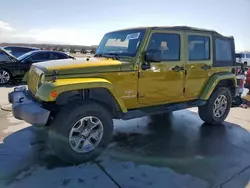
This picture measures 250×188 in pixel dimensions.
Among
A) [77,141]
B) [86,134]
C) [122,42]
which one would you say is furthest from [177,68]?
[77,141]

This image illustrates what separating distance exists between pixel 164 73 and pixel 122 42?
897 millimetres

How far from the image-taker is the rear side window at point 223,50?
16.6 ft

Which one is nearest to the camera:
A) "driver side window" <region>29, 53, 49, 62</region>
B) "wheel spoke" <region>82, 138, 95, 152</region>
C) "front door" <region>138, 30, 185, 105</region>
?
"wheel spoke" <region>82, 138, 95, 152</region>

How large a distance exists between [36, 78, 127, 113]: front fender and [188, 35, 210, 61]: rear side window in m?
1.92

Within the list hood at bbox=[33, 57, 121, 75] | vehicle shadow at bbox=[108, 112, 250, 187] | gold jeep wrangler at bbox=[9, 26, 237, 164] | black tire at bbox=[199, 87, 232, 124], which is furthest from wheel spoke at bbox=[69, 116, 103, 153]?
black tire at bbox=[199, 87, 232, 124]

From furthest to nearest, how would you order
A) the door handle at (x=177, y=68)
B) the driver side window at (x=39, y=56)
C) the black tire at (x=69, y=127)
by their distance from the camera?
the driver side window at (x=39, y=56)
the door handle at (x=177, y=68)
the black tire at (x=69, y=127)

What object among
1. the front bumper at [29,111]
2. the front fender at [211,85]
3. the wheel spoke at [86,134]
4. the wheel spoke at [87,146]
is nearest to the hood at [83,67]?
the front bumper at [29,111]

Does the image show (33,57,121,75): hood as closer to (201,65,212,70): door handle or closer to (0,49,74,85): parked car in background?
(201,65,212,70): door handle

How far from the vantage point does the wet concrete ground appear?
294 centimetres

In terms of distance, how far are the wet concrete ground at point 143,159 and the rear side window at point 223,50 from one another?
1450 mm

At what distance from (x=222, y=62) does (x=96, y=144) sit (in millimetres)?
3253

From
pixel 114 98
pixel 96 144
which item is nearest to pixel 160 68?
pixel 114 98

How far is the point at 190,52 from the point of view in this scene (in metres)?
4.58

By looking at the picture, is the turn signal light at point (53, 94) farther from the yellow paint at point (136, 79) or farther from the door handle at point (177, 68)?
the door handle at point (177, 68)
